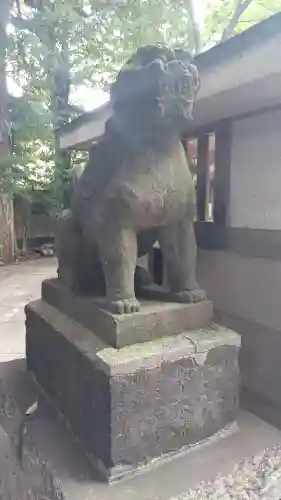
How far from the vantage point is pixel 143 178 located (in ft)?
3.62

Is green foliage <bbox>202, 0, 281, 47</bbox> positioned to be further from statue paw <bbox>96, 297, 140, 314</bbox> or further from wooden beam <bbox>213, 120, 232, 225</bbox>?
statue paw <bbox>96, 297, 140, 314</bbox>

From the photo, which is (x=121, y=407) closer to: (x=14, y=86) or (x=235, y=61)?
(x=235, y=61)

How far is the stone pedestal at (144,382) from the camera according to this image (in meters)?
1.03

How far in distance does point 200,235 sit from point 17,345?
1.49m

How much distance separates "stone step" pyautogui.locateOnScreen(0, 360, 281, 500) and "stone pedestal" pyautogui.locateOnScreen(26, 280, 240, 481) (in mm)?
37

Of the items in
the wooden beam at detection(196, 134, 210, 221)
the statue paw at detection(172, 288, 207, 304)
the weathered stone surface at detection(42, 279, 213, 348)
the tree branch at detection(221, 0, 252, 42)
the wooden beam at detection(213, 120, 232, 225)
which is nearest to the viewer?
the weathered stone surface at detection(42, 279, 213, 348)

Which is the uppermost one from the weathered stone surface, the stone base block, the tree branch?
the tree branch

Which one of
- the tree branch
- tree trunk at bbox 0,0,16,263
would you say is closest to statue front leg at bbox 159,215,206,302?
tree trunk at bbox 0,0,16,263

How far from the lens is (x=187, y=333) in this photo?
3.89ft

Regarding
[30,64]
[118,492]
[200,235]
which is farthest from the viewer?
[30,64]

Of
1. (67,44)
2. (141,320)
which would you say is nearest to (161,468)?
(141,320)

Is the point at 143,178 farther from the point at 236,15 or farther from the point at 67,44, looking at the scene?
the point at 236,15

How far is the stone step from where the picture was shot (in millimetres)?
992

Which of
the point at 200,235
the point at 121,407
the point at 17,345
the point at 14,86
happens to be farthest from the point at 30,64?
the point at 121,407
